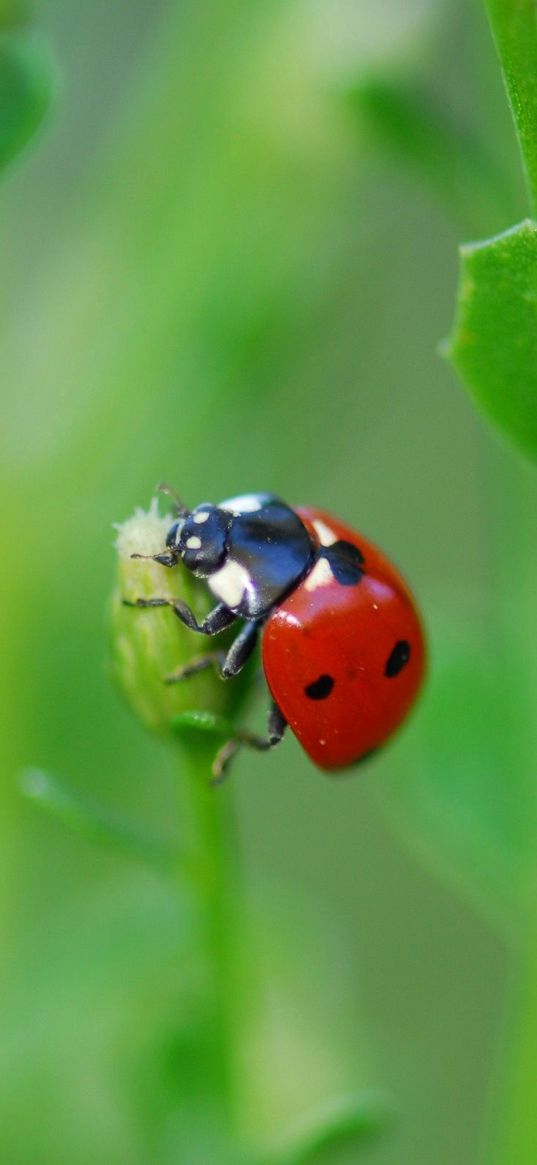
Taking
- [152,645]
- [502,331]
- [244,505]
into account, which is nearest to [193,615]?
[152,645]

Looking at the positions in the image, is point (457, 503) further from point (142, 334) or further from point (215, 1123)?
point (215, 1123)

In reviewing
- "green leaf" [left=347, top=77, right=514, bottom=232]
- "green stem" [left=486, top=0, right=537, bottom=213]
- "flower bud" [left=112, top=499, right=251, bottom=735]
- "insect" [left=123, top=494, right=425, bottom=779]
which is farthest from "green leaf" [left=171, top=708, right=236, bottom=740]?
"green leaf" [left=347, top=77, right=514, bottom=232]

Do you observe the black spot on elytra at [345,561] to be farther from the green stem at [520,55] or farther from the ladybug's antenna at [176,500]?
the green stem at [520,55]

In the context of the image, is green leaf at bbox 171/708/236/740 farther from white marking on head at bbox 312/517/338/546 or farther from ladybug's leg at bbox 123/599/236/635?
white marking on head at bbox 312/517/338/546

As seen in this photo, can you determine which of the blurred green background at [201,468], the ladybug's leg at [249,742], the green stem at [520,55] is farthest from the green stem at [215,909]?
the green stem at [520,55]

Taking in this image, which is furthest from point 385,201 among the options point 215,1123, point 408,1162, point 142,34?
point 215,1123

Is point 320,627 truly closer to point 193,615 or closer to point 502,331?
point 193,615
